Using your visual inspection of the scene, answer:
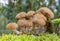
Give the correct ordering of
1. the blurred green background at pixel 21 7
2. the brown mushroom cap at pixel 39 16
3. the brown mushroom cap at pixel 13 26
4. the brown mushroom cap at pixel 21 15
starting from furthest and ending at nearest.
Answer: the blurred green background at pixel 21 7 → the brown mushroom cap at pixel 13 26 → the brown mushroom cap at pixel 21 15 → the brown mushroom cap at pixel 39 16

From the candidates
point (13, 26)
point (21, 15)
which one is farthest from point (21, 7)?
point (21, 15)

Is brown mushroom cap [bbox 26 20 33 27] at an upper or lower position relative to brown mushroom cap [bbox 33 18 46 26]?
lower

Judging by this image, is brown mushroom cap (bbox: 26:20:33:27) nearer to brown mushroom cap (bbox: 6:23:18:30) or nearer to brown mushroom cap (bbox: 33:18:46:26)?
brown mushroom cap (bbox: 33:18:46:26)

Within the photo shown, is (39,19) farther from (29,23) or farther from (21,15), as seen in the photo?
(21,15)

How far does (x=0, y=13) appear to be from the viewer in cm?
522

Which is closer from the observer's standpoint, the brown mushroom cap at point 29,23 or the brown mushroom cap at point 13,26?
the brown mushroom cap at point 29,23

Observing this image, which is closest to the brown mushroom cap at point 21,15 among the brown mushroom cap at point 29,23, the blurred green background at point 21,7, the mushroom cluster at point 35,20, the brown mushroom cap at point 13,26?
the mushroom cluster at point 35,20

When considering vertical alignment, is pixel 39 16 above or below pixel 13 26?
above

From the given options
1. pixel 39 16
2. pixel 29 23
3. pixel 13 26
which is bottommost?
pixel 13 26

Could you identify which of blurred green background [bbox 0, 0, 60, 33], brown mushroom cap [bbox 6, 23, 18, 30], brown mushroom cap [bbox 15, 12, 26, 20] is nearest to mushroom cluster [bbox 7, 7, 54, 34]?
brown mushroom cap [bbox 15, 12, 26, 20]

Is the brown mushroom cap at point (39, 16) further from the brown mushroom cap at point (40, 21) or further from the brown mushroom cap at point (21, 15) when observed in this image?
the brown mushroom cap at point (21, 15)

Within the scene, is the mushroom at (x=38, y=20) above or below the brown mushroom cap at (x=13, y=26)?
above

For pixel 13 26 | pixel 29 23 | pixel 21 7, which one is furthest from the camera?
pixel 21 7

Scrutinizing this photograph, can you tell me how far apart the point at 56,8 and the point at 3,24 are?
53.3 inches
